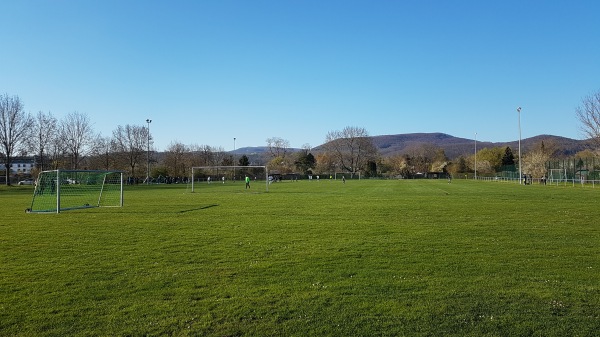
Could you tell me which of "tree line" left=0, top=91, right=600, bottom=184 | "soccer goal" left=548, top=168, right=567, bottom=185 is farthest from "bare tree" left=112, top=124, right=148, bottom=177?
"soccer goal" left=548, top=168, right=567, bottom=185

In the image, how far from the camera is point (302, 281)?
7.99 meters

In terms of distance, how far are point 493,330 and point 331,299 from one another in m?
2.29

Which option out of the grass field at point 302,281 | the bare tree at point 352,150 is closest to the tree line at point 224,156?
the bare tree at point 352,150

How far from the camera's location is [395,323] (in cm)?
580

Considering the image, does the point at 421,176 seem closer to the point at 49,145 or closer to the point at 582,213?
the point at 49,145

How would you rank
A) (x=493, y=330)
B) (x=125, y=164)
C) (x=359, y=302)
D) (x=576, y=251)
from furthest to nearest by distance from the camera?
1. (x=125, y=164)
2. (x=576, y=251)
3. (x=359, y=302)
4. (x=493, y=330)

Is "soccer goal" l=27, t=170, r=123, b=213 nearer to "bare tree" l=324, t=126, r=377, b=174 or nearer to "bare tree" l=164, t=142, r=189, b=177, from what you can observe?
"bare tree" l=164, t=142, r=189, b=177

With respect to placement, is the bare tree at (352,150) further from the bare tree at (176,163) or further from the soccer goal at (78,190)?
the soccer goal at (78,190)

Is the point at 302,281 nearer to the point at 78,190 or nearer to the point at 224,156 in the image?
the point at 78,190

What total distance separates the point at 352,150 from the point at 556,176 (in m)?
88.1

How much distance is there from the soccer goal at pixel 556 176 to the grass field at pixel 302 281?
52559 mm

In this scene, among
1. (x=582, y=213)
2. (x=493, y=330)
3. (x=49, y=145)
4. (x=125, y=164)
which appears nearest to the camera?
(x=493, y=330)

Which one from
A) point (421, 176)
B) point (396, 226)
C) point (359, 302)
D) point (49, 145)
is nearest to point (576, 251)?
point (396, 226)

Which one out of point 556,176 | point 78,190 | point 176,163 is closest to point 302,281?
point 78,190
